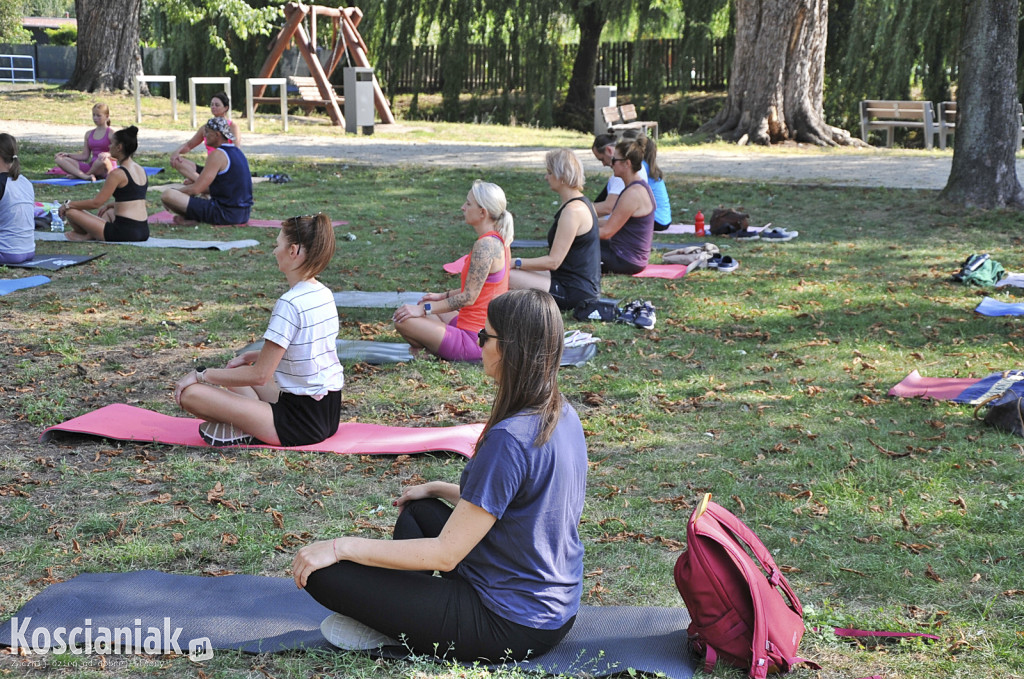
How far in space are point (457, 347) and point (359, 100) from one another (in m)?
15.9

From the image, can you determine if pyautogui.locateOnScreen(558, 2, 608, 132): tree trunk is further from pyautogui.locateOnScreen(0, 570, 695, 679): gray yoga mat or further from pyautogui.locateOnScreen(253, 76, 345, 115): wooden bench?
pyautogui.locateOnScreen(0, 570, 695, 679): gray yoga mat

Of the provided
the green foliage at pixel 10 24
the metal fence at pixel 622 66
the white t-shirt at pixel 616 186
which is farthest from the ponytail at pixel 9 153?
the green foliage at pixel 10 24

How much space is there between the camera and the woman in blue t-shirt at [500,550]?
285cm

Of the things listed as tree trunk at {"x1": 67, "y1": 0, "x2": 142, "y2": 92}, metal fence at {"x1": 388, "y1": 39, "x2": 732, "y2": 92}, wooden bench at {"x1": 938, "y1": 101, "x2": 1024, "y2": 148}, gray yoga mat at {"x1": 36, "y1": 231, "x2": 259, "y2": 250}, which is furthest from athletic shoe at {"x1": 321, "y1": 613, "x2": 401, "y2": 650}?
metal fence at {"x1": 388, "y1": 39, "x2": 732, "y2": 92}

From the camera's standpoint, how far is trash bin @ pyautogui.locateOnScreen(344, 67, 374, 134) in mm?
21172

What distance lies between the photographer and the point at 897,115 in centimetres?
2181

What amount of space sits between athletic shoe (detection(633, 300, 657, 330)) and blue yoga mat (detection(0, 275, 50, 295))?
507 cm

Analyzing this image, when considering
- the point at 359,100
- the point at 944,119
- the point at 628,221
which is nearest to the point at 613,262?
the point at 628,221

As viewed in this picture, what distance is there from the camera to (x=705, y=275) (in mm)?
9641

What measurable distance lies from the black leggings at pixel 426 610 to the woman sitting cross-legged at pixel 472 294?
3.45 m

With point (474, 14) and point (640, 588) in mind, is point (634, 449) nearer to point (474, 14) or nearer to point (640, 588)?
point (640, 588)

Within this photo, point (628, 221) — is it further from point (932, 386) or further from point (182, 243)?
point (182, 243)

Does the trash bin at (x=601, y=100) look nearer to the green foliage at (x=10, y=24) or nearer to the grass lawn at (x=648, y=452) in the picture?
the grass lawn at (x=648, y=452)

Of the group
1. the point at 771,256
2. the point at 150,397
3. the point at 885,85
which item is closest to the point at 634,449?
the point at 150,397
